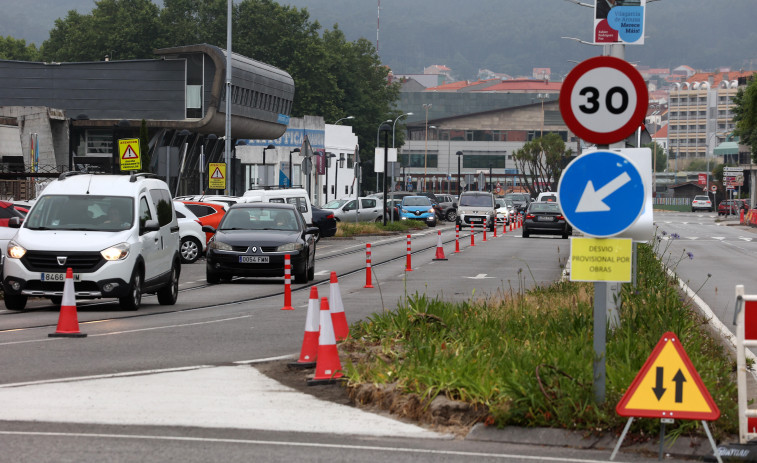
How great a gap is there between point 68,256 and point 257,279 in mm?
9037

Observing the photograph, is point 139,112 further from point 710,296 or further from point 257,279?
point 710,296

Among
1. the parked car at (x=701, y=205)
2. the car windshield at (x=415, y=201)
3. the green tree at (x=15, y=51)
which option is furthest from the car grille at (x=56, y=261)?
the parked car at (x=701, y=205)

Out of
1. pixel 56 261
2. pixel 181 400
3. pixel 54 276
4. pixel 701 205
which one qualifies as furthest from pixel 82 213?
pixel 701 205

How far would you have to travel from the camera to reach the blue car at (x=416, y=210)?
65.5 m

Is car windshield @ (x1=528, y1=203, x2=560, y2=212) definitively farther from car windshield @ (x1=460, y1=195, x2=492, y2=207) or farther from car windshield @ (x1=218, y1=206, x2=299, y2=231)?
car windshield @ (x1=218, y1=206, x2=299, y2=231)

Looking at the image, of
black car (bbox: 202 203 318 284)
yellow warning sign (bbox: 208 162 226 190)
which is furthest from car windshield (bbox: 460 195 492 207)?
black car (bbox: 202 203 318 284)

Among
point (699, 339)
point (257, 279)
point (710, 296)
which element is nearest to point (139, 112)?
point (257, 279)

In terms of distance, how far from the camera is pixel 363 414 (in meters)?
9.05

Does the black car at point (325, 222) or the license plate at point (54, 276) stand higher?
the license plate at point (54, 276)

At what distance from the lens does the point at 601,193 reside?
8.16 metres

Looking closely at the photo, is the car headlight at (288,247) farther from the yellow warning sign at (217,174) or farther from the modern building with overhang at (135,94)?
the modern building with overhang at (135,94)

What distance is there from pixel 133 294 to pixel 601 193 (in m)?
10.8

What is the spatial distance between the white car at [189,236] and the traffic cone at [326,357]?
68.4 feet

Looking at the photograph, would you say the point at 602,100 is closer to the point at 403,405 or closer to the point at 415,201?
the point at 403,405
